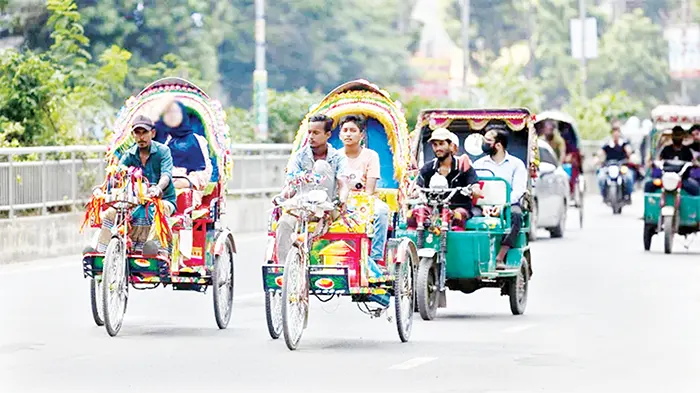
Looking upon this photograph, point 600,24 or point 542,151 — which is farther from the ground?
point 600,24

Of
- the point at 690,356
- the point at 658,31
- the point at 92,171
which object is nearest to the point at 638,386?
the point at 690,356

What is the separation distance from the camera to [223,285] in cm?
1584

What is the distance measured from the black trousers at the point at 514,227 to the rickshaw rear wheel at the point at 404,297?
8.27ft

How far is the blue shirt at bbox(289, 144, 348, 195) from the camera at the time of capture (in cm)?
1450

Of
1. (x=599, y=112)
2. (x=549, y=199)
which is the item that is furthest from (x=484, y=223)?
(x=599, y=112)

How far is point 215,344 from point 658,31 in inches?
3552

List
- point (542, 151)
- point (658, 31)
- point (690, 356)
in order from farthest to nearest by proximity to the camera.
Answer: point (658, 31), point (542, 151), point (690, 356)

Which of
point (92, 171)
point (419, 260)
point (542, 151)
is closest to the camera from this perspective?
point (419, 260)

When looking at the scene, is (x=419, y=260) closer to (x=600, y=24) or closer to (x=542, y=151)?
(x=542, y=151)

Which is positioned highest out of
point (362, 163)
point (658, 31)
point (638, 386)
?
point (658, 31)

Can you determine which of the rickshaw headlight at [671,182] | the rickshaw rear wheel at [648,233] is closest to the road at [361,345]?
the rickshaw headlight at [671,182]

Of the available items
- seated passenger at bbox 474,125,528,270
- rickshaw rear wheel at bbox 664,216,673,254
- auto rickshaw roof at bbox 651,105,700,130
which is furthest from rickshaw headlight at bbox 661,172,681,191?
seated passenger at bbox 474,125,528,270

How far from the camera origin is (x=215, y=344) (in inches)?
571

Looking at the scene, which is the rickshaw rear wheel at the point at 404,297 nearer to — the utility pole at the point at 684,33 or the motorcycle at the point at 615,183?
the motorcycle at the point at 615,183
